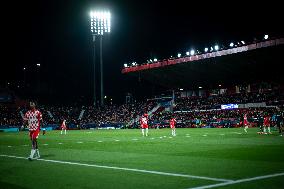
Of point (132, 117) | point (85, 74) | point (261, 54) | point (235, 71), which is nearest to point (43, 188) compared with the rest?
point (261, 54)

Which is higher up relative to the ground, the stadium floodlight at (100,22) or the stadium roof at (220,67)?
the stadium floodlight at (100,22)

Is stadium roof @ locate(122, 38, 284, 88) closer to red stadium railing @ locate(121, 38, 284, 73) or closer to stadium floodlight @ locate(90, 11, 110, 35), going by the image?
red stadium railing @ locate(121, 38, 284, 73)

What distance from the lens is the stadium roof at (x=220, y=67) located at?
198 feet

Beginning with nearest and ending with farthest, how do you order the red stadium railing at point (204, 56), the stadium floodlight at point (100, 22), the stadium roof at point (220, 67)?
the red stadium railing at point (204, 56) → the stadium roof at point (220, 67) → the stadium floodlight at point (100, 22)

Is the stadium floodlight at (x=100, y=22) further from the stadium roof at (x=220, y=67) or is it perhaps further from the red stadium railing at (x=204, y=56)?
the stadium roof at (x=220, y=67)

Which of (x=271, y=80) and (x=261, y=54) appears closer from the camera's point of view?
(x=261, y=54)

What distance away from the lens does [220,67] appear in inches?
2773

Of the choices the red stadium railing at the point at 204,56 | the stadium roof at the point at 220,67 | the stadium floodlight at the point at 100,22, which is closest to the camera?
the red stadium railing at the point at 204,56

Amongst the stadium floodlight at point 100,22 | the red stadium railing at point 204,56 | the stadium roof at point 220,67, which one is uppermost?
the stadium floodlight at point 100,22

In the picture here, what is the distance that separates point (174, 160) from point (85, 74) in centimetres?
8447

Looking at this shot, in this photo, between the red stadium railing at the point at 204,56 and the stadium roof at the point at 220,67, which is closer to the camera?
the red stadium railing at the point at 204,56

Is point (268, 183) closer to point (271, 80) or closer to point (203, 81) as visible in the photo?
point (271, 80)

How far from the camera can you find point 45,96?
99.9 metres

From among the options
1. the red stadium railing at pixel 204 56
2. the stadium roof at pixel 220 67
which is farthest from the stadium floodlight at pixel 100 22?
the stadium roof at pixel 220 67
